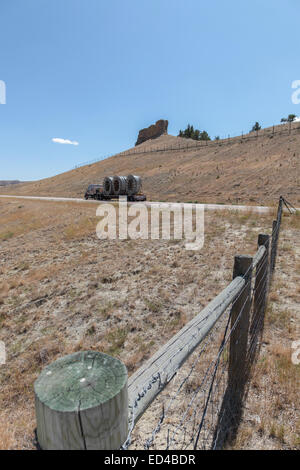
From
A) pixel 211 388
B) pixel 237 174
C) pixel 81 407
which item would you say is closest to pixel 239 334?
pixel 211 388

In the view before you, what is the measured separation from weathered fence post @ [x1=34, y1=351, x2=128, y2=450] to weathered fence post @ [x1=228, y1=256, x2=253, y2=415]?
93.5 inches

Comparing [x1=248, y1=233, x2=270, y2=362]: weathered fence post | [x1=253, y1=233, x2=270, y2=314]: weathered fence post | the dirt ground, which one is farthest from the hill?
[x1=253, y1=233, x2=270, y2=314]: weathered fence post

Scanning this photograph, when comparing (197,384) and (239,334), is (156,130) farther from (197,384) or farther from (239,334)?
(239,334)

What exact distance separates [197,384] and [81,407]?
12.4 feet

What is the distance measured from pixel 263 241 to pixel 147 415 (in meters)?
3.46

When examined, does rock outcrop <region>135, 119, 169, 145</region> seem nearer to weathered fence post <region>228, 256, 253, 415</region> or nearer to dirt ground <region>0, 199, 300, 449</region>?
dirt ground <region>0, 199, 300, 449</region>

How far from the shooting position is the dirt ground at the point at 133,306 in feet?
11.9

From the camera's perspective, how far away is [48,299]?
332 inches

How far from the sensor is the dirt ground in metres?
3.63

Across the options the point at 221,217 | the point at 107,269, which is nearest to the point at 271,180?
the point at 221,217

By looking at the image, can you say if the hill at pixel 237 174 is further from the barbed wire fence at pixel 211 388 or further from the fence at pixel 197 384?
the barbed wire fence at pixel 211 388

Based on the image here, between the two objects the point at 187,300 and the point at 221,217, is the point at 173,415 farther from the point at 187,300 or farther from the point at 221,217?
the point at 221,217

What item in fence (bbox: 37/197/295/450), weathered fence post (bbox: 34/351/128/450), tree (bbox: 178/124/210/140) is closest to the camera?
weathered fence post (bbox: 34/351/128/450)

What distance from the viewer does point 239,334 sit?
11.6ft
